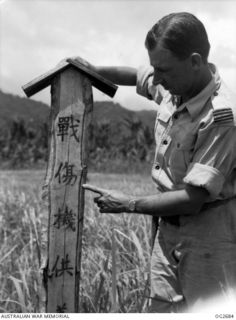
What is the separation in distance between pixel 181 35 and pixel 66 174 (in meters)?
0.56

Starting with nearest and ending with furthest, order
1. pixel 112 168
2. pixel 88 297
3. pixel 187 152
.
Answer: pixel 187 152
pixel 88 297
pixel 112 168

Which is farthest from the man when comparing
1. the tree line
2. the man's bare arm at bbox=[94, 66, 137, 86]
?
the tree line

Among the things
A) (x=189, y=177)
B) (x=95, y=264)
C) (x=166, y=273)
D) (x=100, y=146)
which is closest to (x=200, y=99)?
(x=189, y=177)

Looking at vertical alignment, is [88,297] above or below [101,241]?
below

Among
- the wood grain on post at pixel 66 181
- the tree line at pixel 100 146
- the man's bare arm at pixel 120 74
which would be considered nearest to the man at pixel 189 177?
the wood grain on post at pixel 66 181

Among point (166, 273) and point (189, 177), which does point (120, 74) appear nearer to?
point (189, 177)

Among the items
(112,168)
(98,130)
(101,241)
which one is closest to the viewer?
(101,241)

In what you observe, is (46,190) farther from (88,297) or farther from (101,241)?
(101,241)

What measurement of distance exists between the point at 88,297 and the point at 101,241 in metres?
0.85

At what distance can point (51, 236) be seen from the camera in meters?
1.71

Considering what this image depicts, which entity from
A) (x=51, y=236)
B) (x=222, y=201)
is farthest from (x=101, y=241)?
(x=222, y=201)

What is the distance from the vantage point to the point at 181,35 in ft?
4.87

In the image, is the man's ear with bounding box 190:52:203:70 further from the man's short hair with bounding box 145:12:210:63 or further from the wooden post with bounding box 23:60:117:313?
the wooden post with bounding box 23:60:117:313

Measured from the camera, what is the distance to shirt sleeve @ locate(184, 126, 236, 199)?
1.49m
